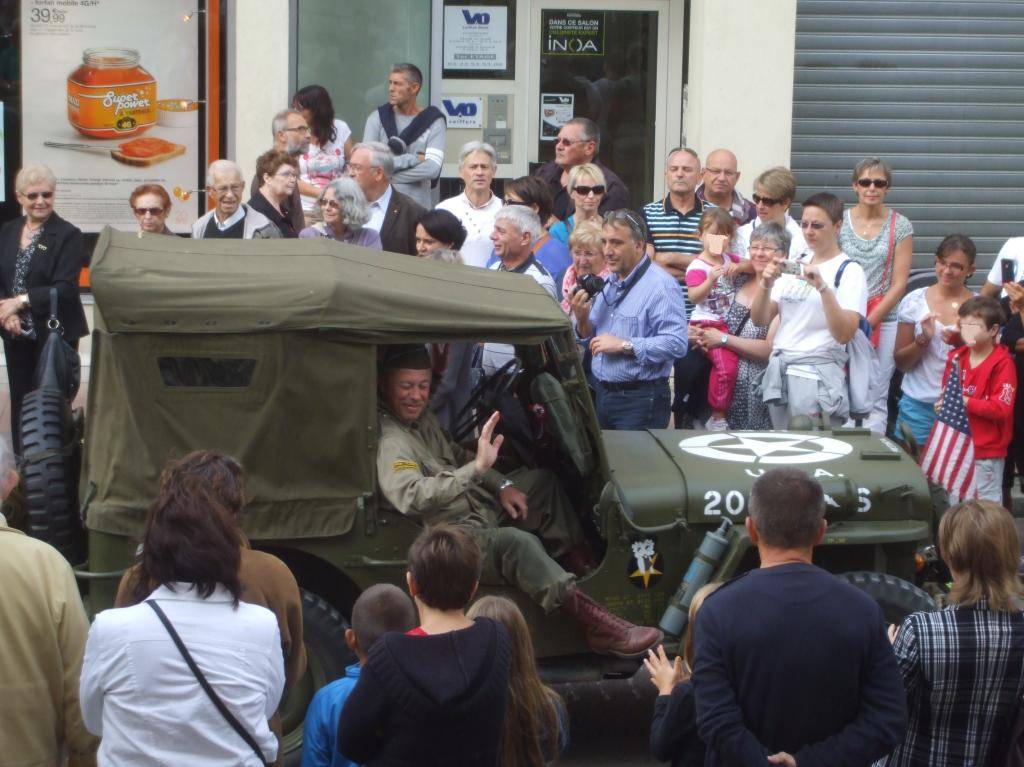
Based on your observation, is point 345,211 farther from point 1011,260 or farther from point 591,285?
point 1011,260

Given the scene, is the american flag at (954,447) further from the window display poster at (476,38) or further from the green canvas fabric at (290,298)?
Answer: the window display poster at (476,38)

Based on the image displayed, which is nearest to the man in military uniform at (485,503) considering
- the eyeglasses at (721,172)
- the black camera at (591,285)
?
the black camera at (591,285)

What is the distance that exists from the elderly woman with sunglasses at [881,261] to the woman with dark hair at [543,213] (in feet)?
6.13

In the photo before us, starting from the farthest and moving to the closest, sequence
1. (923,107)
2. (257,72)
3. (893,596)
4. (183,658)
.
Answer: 1. (923,107)
2. (257,72)
3. (893,596)
4. (183,658)

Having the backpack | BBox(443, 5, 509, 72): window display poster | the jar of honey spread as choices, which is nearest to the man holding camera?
the backpack

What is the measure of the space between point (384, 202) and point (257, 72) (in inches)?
123

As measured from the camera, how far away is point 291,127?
978cm

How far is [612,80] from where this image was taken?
12.5 meters

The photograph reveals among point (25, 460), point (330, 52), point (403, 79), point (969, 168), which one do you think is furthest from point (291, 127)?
point (969, 168)

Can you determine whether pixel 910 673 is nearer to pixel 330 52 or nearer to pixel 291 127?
pixel 291 127

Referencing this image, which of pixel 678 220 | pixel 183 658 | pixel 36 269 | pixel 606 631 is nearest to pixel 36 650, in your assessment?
pixel 183 658

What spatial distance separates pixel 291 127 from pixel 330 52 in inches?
85.6

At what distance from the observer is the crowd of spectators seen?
354 centimetres

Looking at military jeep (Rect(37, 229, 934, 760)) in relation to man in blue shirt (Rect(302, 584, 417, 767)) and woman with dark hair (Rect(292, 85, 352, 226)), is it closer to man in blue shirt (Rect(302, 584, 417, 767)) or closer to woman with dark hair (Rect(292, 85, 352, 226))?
man in blue shirt (Rect(302, 584, 417, 767))
